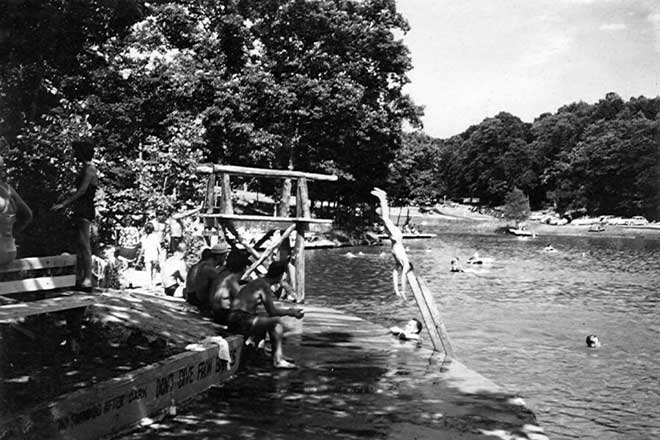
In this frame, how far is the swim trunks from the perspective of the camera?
33.4 feet

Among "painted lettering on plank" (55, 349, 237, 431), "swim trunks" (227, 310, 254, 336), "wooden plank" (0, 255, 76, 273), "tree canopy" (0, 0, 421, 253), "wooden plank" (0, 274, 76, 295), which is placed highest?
"tree canopy" (0, 0, 421, 253)

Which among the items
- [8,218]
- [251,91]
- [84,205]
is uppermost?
[251,91]

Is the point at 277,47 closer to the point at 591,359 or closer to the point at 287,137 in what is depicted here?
the point at 287,137

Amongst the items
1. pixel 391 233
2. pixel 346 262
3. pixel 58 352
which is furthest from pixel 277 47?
pixel 58 352

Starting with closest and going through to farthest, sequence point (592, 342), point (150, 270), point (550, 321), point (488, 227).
Result: 1. point (150, 270)
2. point (592, 342)
3. point (550, 321)
4. point (488, 227)

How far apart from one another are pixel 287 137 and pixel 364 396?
39.1m

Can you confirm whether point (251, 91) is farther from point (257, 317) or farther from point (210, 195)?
point (257, 317)

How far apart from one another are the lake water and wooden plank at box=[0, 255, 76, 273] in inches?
318

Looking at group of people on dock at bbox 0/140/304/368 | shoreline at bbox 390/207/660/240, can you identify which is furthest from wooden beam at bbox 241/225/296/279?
shoreline at bbox 390/207/660/240

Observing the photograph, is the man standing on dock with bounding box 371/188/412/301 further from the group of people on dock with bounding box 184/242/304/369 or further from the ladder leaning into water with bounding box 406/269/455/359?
the group of people on dock with bounding box 184/242/304/369

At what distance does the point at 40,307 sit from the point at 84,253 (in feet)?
5.26

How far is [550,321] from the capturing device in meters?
25.1

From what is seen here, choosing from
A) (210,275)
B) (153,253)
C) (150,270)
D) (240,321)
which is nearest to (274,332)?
(240,321)

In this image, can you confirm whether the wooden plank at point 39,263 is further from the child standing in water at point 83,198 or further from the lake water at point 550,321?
the lake water at point 550,321
